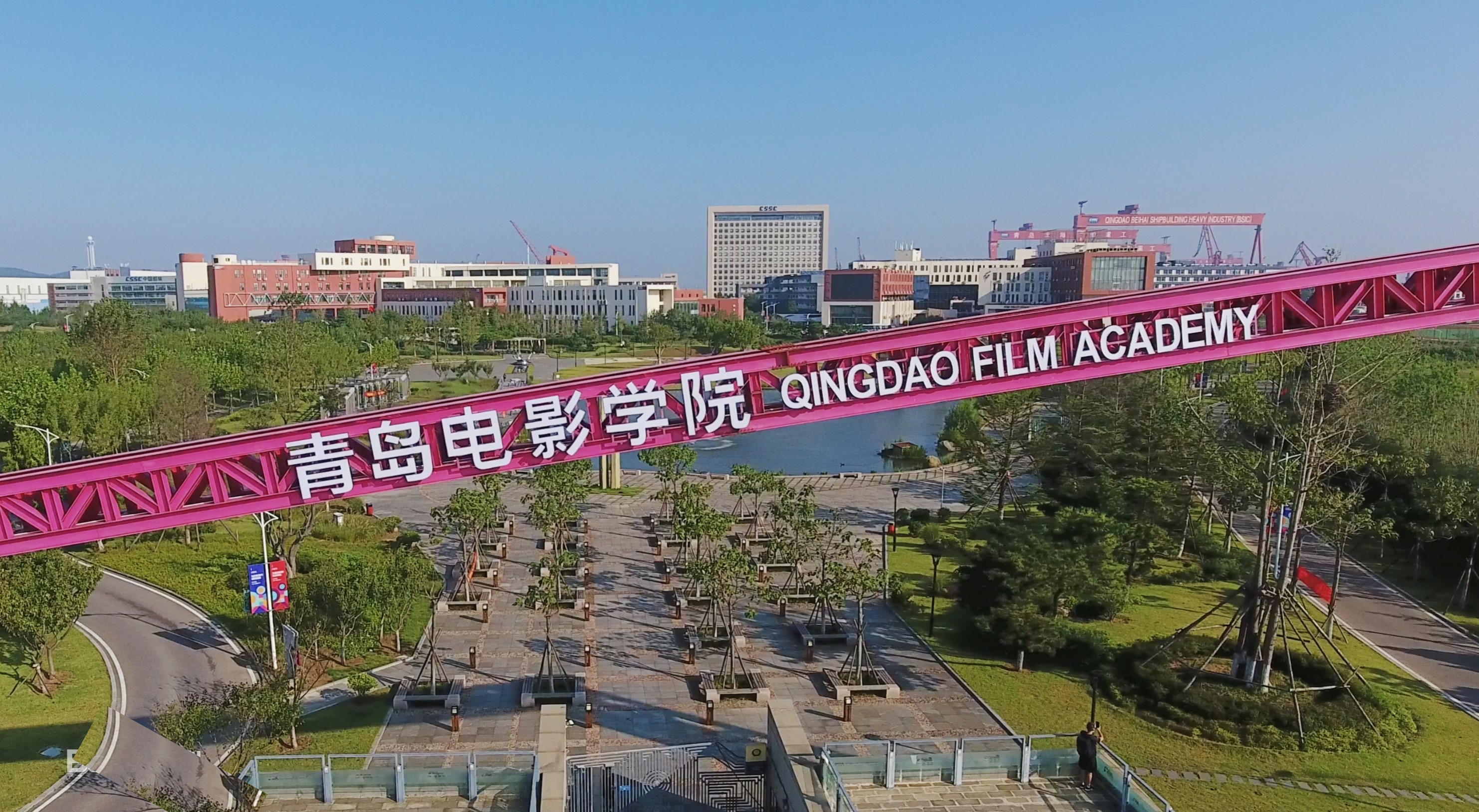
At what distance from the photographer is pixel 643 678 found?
18.4 metres

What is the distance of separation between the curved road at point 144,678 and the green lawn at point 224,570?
0.37 m

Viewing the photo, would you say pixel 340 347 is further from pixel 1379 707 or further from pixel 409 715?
pixel 1379 707

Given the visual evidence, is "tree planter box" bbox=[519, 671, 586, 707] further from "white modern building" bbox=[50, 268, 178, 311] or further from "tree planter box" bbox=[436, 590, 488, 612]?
"white modern building" bbox=[50, 268, 178, 311]

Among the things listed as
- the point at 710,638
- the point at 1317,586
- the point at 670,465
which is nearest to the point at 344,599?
the point at 710,638

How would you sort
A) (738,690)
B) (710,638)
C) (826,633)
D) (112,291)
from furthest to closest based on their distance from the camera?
(112,291) → (826,633) → (710,638) → (738,690)

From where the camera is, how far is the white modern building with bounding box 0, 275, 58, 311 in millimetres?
163250

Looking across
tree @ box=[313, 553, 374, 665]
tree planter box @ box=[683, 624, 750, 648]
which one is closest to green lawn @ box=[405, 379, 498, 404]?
tree @ box=[313, 553, 374, 665]

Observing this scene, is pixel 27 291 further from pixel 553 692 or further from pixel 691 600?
pixel 553 692

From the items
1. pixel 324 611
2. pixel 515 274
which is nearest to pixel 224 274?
pixel 515 274

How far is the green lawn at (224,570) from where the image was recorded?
20.1m

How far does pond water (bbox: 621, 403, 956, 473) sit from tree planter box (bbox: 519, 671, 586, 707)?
82.0ft

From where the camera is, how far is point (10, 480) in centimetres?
920

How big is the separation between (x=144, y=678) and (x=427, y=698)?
20.4ft

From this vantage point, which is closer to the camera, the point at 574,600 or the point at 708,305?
the point at 574,600
